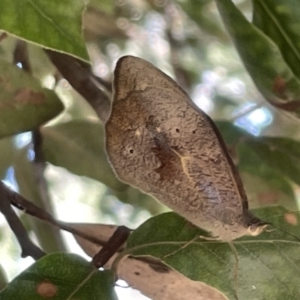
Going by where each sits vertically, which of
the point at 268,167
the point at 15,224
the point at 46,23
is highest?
the point at 46,23

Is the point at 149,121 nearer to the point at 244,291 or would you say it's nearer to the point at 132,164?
the point at 132,164

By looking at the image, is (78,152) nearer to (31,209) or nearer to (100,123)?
(100,123)

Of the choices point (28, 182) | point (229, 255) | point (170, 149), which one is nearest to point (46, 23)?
point (170, 149)

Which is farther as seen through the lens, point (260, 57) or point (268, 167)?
point (268, 167)

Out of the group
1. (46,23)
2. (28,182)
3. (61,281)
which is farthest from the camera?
(28,182)

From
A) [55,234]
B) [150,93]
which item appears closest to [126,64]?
[150,93]

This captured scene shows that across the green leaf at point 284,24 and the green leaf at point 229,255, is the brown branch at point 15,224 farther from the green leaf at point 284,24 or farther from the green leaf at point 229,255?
the green leaf at point 284,24

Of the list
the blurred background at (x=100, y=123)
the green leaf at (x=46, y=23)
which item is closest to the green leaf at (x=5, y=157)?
the blurred background at (x=100, y=123)

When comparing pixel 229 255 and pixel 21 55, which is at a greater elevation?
pixel 21 55
